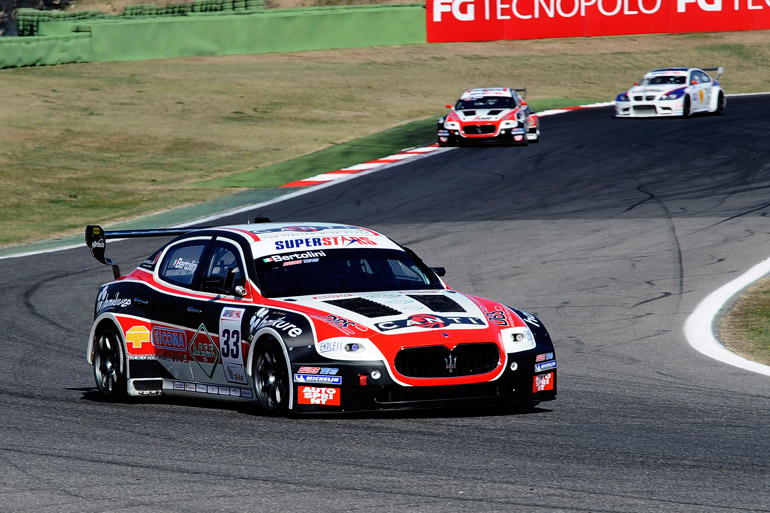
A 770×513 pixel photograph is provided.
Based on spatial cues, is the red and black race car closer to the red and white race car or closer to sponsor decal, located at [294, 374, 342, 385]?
sponsor decal, located at [294, 374, 342, 385]

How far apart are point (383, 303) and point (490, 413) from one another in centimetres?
104

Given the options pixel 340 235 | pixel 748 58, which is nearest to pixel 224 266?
pixel 340 235

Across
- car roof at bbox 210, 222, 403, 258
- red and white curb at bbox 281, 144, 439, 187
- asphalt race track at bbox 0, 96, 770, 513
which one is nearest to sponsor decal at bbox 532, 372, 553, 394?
asphalt race track at bbox 0, 96, 770, 513

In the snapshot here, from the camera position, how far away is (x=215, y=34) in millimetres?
41250

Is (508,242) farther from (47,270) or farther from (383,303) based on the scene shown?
(383,303)

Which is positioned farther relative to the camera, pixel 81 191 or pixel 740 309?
pixel 81 191

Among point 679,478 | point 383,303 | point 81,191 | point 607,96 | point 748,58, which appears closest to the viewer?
point 679,478

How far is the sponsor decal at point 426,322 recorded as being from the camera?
8.10m

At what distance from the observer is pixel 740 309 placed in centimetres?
1254

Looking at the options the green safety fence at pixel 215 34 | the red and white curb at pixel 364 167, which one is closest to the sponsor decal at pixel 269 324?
the red and white curb at pixel 364 167

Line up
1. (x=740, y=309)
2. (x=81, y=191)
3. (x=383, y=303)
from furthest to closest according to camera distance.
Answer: (x=81, y=191) → (x=740, y=309) → (x=383, y=303)

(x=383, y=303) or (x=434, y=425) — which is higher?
(x=383, y=303)

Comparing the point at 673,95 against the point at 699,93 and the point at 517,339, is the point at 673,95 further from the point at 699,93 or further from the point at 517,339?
the point at 517,339

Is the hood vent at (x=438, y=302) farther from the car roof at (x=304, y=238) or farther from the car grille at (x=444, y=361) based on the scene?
the car roof at (x=304, y=238)
